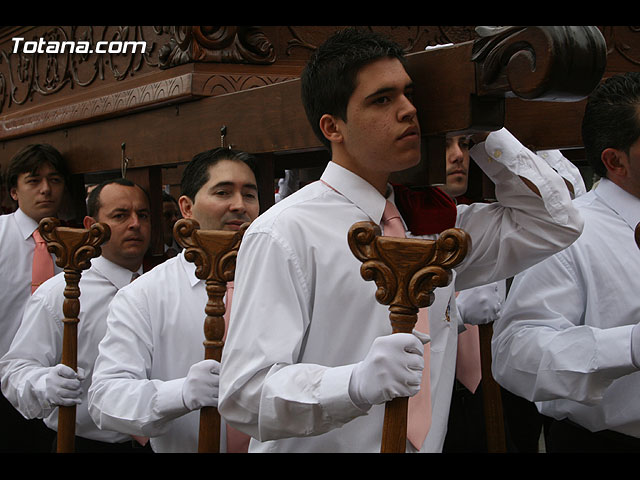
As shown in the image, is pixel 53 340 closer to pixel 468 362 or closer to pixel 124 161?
pixel 124 161

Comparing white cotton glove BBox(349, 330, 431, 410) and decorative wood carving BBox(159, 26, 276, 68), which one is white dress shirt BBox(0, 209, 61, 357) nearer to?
decorative wood carving BBox(159, 26, 276, 68)

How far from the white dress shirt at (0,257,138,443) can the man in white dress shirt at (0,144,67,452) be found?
2.69ft

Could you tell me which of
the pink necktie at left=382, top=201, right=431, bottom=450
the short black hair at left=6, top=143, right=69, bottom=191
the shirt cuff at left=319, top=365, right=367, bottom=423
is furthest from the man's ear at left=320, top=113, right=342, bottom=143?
the short black hair at left=6, top=143, right=69, bottom=191

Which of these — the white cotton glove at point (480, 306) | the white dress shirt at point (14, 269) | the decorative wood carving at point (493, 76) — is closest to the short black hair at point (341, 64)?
the decorative wood carving at point (493, 76)

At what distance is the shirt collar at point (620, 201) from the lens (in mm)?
2334

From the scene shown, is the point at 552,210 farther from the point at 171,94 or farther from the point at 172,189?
the point at 172,189

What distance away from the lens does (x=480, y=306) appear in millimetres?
3033

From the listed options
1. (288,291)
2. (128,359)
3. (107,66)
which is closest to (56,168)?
(107,66)

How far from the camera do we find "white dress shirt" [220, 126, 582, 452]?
1.64 m

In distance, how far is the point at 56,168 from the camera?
3840 mm

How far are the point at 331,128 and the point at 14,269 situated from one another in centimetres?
260

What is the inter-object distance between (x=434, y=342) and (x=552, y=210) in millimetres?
422

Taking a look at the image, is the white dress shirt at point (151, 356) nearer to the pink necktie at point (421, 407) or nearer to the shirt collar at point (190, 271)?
the shirt collar at point (190, 271)

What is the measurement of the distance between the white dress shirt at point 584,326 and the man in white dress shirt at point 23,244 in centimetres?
239
